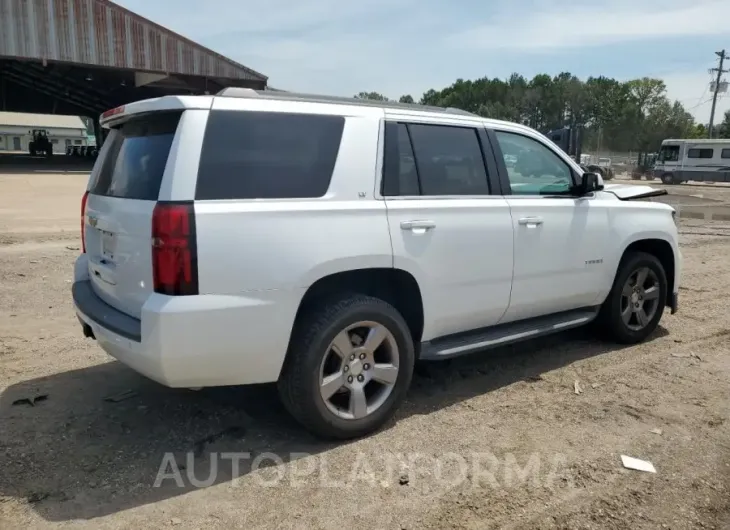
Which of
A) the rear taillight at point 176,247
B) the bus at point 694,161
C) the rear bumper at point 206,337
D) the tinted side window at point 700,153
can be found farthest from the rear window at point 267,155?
the tinted side window at point 700,153

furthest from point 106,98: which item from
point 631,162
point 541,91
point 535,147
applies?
point 541,91

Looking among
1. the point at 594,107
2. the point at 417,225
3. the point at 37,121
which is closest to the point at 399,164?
the point at 417,225

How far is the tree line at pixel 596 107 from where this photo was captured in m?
69.0

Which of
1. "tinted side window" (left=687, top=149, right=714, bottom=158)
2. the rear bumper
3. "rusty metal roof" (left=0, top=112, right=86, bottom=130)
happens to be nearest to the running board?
the rear bumper

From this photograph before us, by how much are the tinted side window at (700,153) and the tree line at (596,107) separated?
31.0 meters

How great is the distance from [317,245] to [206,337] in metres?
0.76

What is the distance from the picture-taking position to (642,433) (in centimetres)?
364

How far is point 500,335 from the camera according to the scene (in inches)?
165

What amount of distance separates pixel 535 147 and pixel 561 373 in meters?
1.80

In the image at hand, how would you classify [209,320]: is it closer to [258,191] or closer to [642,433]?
[258,191]

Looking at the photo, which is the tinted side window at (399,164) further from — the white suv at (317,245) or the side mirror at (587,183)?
the side mirror at (587,183)

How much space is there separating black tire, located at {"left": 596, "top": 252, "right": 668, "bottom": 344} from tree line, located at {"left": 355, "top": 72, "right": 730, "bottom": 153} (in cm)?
6611

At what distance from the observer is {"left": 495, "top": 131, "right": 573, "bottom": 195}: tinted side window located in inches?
172

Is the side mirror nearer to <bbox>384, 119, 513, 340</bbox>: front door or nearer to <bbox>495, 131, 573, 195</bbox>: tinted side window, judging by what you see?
<bbox>495, 131, 573, 195</bbox>: tinted side window
